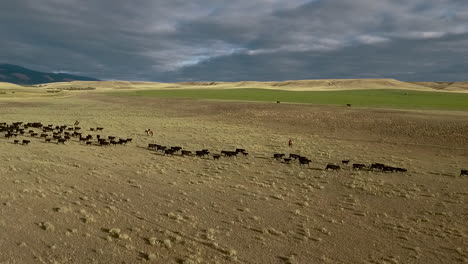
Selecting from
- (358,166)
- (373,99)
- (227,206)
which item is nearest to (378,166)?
(358,166)

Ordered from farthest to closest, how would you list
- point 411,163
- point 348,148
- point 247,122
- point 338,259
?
point 247,122, point 348,148, point 411,163, point 338,259

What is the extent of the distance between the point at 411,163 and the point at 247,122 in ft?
97.7

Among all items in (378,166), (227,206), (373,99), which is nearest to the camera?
(227,206)

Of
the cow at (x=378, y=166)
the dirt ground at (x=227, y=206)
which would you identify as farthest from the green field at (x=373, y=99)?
the cow at (x=378, y=166)

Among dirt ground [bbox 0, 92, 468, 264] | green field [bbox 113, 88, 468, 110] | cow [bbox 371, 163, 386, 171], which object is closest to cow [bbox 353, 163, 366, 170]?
dirt ground [bbox 0, 92, 468, 264]

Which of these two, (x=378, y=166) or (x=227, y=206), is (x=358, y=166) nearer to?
(x=378, y=166)

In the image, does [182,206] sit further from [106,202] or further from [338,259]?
[338,259]

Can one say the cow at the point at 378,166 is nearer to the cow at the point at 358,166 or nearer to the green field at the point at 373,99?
the cow at the point at 358,166

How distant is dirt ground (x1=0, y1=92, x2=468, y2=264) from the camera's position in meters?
11.0

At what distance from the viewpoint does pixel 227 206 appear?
50.6ft

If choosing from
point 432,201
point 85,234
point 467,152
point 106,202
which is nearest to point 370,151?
point 467,152

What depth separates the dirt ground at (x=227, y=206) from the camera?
1103cm

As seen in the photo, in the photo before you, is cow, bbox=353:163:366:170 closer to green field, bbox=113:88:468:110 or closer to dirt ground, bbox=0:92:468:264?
dirt ground, bbox=0:92:468:264

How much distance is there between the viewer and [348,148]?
108 feet
